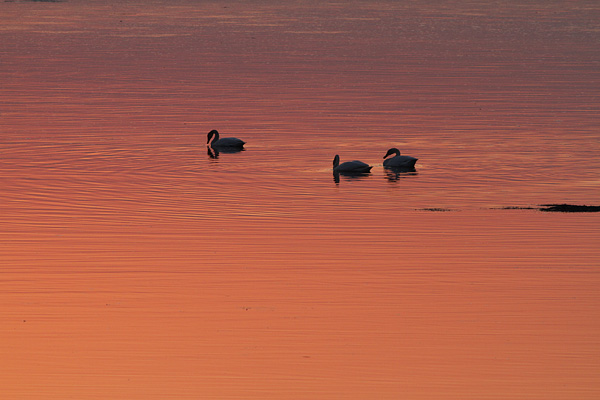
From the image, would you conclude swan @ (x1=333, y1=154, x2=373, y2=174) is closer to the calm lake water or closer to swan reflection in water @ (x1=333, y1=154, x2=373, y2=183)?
swan reflection in water @ (x1=333, y1=154, x2=373, y2=183)

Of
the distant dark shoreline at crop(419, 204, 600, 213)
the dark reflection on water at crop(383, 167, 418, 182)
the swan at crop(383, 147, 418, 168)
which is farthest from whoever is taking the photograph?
the swan at crop(383, 147, 418, 168)

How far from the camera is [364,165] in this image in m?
28.2

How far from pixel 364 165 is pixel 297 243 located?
823 cm

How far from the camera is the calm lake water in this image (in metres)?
13.5

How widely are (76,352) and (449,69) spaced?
158 ft

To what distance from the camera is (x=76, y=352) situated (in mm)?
14000

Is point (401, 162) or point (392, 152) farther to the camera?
point (392, 152)

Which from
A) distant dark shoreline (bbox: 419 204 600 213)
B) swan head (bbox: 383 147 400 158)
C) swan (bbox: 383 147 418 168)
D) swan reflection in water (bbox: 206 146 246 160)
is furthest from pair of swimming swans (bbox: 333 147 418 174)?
distant dark shoreline (bbox: 419 204 600 213)

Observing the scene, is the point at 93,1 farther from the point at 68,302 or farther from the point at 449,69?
the point at 68,302

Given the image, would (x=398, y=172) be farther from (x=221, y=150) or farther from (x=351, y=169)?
(x=221, y=150)

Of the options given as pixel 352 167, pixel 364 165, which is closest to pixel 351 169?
pixel 352 167

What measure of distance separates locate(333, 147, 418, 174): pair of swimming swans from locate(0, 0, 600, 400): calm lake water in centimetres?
42

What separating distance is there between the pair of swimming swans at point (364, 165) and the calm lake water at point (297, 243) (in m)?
0.42

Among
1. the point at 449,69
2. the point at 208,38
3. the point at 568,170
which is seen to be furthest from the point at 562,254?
the point at 208,38
